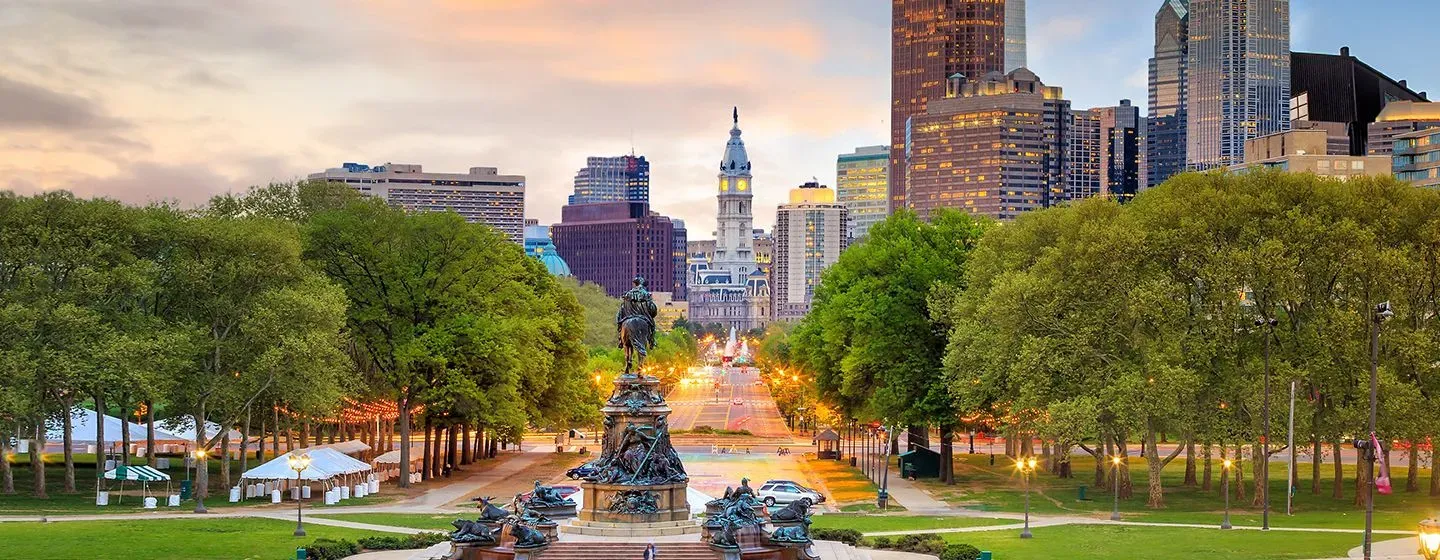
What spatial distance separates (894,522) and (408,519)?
1908 centimetres

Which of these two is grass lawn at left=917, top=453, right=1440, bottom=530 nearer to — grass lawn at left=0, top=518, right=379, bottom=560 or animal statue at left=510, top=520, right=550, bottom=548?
animal statue at left=510, top=520, right=550, bottom=548

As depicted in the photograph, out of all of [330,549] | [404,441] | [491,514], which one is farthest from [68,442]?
[491,514]

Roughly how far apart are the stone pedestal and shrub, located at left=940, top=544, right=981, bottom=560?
794cm

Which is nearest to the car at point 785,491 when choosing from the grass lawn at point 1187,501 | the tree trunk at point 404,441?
the grass lawn at point 1187,501

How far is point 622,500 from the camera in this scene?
152ft

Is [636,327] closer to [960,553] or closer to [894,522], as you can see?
[960,553]

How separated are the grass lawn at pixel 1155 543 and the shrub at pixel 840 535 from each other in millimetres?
3702

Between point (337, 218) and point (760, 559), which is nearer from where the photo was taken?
point (760, 559)

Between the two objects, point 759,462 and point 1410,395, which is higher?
point 1410,395

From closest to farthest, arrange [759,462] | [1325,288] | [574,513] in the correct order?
[574,513]
[1325,288]
[759,462]

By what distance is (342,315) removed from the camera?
7000cm

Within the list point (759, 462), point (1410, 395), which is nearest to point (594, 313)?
point (759, 462)

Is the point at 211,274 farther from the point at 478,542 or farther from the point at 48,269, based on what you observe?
the point at 478,542

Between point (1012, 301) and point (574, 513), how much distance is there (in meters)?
25.7
